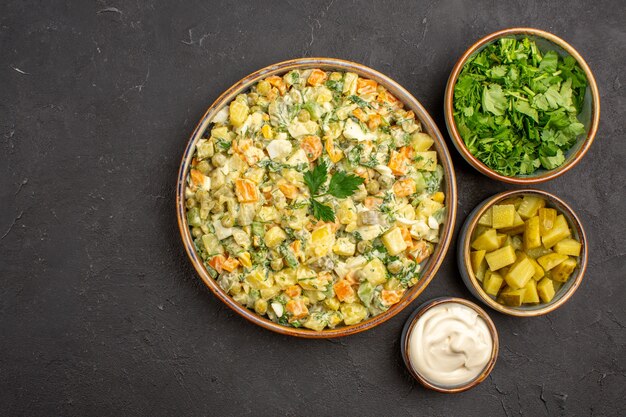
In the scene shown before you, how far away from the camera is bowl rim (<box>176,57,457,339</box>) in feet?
11.1

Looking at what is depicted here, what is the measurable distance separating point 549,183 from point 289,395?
7.49 feet

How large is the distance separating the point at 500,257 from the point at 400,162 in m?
0.90

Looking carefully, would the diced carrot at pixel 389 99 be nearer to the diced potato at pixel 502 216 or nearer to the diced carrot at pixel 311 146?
the diced carrot at pixel 311 146

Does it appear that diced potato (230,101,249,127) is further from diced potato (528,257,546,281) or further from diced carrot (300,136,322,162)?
diced potato (528,257,546,281)

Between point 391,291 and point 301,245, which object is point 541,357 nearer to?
point 391,291

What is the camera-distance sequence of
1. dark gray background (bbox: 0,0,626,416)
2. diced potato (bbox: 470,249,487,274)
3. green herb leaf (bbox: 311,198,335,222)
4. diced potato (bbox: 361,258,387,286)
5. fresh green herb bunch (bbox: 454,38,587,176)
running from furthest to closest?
dark gray background (bbox: 0,0,626,416), diced potato (bbox: 470,249,487,274), fresh green herb bunch (bbox: 454,38,587,176), diced potato (bbox: 361,258,387,286), green herb leaf (bbox: 311,198,335,222)

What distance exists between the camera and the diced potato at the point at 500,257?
3580 mm

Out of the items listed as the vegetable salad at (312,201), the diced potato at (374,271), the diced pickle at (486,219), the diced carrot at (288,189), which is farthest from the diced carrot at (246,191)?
the diced pickle at (486,219)

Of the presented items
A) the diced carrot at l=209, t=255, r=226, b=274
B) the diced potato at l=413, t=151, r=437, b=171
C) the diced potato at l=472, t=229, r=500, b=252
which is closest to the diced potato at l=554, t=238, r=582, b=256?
the diced potato at l=472, t=229, r=500, b=252

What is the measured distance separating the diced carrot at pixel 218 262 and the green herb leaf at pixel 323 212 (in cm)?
62

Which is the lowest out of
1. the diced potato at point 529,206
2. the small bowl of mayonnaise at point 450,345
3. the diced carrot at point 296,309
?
the small bowl of mayonnaise at point 450,345

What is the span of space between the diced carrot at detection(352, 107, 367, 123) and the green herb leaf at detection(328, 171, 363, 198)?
35cm

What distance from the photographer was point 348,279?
131 inches

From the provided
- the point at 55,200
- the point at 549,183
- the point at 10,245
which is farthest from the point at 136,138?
the point at 549,183
